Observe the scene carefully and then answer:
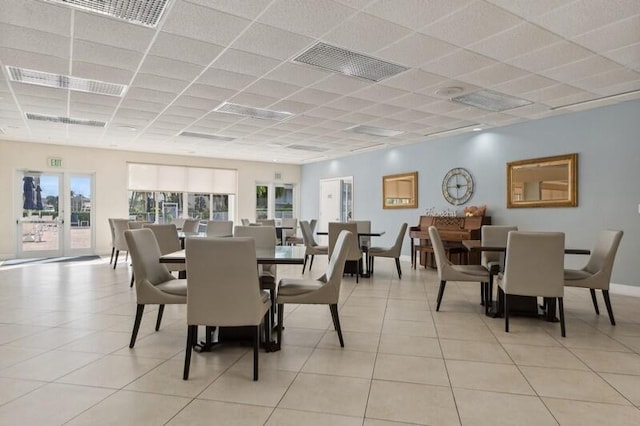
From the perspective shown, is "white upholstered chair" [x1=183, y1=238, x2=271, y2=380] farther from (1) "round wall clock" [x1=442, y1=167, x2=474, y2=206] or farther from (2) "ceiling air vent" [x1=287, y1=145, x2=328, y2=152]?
(2) "ceiling air vent" [x1=287, y1=145, x2=328, y2=152]

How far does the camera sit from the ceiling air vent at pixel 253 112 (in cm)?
620

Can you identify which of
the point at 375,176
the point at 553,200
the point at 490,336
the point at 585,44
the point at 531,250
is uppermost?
the point at 585,44

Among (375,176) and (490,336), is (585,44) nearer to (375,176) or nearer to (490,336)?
(490,336)

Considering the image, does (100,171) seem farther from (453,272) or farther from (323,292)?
(453,272)

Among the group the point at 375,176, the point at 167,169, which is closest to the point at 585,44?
the point at 375,176

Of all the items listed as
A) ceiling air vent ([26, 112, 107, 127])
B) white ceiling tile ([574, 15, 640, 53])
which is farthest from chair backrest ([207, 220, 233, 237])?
white ceiling tile ([574, 15, 640, 53])

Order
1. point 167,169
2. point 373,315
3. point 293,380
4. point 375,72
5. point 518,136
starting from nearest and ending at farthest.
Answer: point 293,380 < point 373,315 < point 375,72 < point 518,136 < point 167,169

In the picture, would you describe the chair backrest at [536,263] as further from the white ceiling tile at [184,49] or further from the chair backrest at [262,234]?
the white ceiling tile at [184,49]

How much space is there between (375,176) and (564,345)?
7295mm

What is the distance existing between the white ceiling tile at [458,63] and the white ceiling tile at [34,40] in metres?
3.69

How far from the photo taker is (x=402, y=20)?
11.1 feet

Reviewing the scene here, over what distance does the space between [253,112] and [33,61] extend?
303 cm

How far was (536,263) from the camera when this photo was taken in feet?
12.1

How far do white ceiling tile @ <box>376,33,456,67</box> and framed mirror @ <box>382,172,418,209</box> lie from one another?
16.6ft
